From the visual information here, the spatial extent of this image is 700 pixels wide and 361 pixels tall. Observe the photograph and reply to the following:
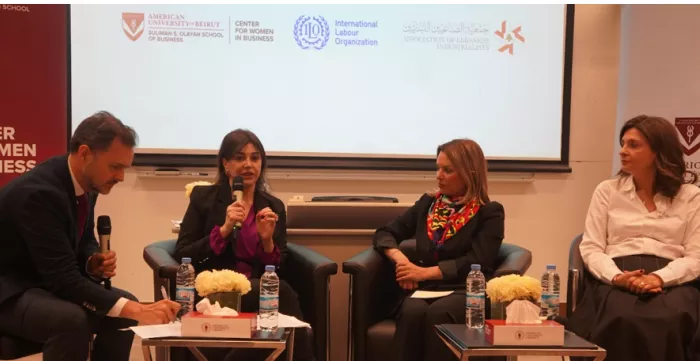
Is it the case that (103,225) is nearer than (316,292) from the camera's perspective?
Yes

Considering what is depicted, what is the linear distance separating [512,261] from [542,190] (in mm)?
2139

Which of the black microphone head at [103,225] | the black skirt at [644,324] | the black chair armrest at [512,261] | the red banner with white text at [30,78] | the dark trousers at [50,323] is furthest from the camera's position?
the red banner with white text at [30,78]

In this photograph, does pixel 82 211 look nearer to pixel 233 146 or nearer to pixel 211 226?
pixel 211 226

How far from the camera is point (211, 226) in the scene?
3.05 meters

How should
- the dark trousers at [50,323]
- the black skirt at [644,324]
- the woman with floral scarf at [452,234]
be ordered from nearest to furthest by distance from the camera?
the dark trousers at [50,323] < the black skirt at [644,324] < the woman with floral scarf at [452,234]

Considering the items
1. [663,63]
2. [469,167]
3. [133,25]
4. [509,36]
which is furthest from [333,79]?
[663,63]

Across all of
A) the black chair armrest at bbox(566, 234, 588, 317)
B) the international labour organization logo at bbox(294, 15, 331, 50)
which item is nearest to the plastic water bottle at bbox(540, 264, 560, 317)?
the black chair armrest at bbox(566, 234, 588, 317)

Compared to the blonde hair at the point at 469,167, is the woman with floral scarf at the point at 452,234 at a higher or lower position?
lower

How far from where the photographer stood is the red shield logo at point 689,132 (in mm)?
4227

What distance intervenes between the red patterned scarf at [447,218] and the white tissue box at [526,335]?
901mm

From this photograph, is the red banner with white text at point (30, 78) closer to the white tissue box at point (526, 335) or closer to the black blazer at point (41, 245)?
the black blazer at point (41, 245)

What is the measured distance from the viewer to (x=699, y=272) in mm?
2803

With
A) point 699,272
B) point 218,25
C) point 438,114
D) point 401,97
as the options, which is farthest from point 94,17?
point 699,272

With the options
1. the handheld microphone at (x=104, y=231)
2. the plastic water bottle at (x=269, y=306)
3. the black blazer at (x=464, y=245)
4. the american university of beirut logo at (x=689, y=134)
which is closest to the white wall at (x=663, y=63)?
the american university of beirut logo at (x=689, y=134)
